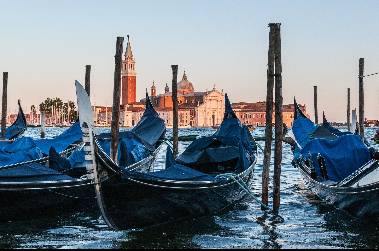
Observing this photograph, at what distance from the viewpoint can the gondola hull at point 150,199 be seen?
21.2 feet

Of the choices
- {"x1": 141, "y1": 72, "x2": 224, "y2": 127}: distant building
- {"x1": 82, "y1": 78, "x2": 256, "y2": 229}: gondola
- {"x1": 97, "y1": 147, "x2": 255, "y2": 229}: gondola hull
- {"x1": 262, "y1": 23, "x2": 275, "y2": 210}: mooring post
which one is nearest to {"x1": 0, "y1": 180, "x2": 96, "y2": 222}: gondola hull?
{"x1": 82, "y1": 78, "x2": 256, "y2": 229}: gondola

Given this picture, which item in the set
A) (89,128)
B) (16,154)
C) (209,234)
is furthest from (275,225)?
(16,154)

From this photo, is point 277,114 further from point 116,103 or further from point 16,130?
point 16,130

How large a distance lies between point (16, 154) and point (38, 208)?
2.50 m

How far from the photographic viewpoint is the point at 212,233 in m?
7.38

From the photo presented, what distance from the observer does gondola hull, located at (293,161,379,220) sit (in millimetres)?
7168

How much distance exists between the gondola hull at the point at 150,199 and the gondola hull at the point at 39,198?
153 centimetres

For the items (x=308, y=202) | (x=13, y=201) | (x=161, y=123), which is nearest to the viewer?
(x=13, y=201)

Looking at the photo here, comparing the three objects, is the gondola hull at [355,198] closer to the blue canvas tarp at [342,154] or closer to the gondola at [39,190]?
the blue canvas tarp at [342,154]

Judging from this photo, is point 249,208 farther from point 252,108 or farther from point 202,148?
point 252,108

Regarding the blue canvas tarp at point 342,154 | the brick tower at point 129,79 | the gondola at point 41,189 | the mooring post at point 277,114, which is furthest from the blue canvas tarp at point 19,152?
the brick tower at point 129,79

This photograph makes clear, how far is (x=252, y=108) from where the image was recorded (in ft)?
374

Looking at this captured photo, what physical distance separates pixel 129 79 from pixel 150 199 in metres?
95.7

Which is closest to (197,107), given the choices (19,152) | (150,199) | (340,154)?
(19,152)
